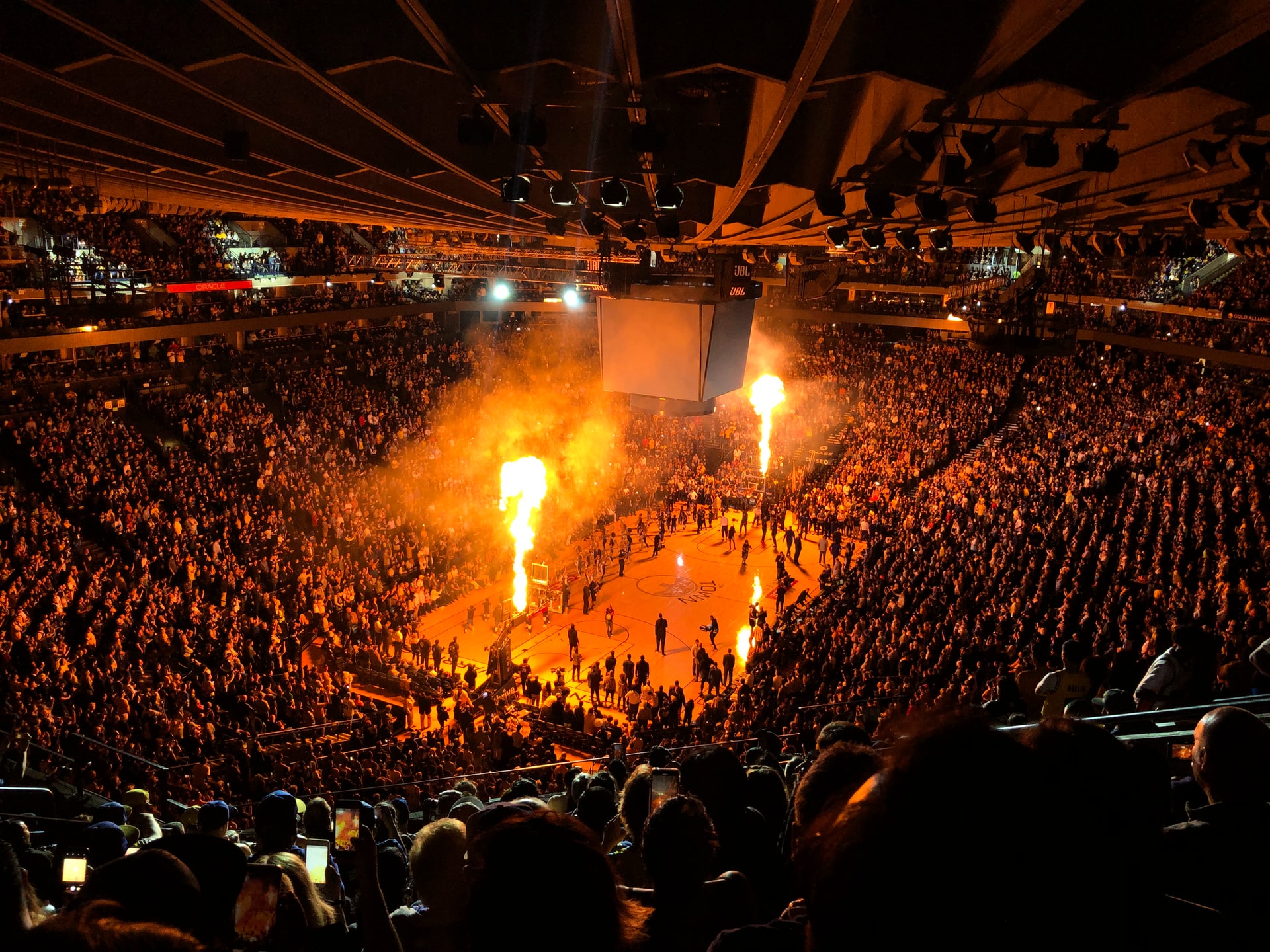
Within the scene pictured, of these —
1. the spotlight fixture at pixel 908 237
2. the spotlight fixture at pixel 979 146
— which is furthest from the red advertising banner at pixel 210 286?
the spotlight fixture at pixel 979 146

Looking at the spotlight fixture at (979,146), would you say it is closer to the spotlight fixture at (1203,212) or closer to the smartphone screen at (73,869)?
the spotlight fixture at (1203,212)

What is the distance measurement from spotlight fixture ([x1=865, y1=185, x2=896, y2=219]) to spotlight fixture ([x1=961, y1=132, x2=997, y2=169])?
46.3 inches

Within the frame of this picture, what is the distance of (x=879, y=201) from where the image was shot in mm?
6035

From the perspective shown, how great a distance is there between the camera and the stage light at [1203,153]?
4.44 meters

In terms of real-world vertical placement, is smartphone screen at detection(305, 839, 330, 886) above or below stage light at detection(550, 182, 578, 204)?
below

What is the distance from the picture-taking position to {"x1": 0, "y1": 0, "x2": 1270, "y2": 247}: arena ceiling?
11.5ft

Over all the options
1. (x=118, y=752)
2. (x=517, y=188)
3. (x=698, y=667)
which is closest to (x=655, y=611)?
(x=698, y=667)

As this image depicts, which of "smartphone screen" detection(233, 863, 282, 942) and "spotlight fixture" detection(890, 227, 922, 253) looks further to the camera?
"spotlight fixture" detection(890, 227, 922, 253)

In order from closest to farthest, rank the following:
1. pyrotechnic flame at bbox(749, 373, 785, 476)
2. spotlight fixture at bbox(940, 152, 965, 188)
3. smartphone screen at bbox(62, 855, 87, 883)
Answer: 1. smartphone screen at bbox(62, 855, 87, 883)
2. spotlight fixture at bbox(940, 152, 965, 188)
3. pyrotechnic flame at bbox(749, 373, 785, 476)

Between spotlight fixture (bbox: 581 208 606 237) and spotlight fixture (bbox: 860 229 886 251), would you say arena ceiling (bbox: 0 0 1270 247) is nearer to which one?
spotlight fixture (bbox: 860 229 886 251)

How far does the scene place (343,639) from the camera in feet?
48.9

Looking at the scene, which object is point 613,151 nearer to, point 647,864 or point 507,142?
point 507,142

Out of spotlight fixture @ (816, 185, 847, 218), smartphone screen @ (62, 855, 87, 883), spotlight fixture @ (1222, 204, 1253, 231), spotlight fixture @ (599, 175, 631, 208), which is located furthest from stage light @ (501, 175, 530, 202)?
spotlight fixture @ (1222, 204, 1253, 231)

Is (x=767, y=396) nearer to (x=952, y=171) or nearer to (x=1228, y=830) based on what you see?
(x=952, y=171)
